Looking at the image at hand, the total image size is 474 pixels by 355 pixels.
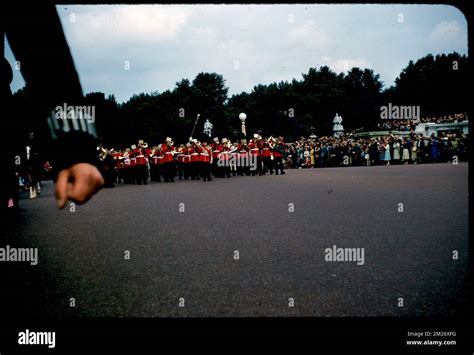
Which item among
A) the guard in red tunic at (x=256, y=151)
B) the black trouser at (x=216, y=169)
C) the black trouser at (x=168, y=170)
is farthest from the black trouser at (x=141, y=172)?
the guard in red tunic at (x=256, y=151)

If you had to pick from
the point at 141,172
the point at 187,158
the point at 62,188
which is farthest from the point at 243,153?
the point at 62,188

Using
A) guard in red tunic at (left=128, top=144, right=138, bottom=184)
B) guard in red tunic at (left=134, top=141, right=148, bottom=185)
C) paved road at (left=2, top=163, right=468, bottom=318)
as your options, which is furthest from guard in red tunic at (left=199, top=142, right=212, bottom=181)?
paved road at (left=2, top=163, right=468, bottom=318)

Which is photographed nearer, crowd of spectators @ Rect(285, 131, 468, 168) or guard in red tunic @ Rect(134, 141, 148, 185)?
guard in red tunic @ Rect(134, 141, 148, 185)

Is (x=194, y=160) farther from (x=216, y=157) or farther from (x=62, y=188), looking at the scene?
(x=62, y=188)

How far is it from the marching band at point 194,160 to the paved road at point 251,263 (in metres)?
12.8

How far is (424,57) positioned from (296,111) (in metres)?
36.9

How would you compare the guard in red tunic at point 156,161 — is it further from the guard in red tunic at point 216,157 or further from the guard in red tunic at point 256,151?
the guard in red tunic at point 256,151

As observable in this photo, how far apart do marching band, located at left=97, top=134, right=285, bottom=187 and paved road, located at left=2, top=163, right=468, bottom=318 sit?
12828 mm

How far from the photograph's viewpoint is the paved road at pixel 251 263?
2.96 meters

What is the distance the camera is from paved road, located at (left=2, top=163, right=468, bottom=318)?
→ 296 cm

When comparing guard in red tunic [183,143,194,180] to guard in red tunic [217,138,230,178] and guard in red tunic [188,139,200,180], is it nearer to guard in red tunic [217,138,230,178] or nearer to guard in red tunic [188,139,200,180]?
guard in red tunic [188,139,200,180]

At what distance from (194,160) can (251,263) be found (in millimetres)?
18062

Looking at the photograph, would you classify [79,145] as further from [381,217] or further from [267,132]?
[267,132]

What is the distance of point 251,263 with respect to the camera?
4.22m
